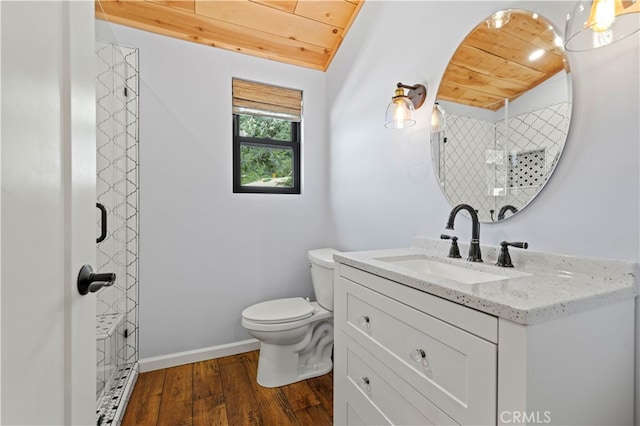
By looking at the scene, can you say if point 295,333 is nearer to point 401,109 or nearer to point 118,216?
point 118,216

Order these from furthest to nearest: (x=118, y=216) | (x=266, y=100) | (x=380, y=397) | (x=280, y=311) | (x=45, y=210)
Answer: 1. (x=266, y=100)
2. (x=280, y=311)
3. (x=118, y=216)
4. (x=380, y=397)
5. (x=45, y=210)

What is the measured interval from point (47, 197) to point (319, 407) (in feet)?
5.30

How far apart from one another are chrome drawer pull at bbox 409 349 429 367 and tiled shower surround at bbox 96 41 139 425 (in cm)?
153

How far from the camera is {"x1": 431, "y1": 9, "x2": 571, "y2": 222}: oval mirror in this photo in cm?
99

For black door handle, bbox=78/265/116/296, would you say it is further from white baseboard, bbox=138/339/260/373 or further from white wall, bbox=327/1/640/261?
white baseboard, bbox=138/339/260/373

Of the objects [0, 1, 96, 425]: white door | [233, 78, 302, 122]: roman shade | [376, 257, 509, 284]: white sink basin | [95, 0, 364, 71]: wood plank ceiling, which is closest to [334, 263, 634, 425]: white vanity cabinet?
[376, 257, 509, 284]: white sink basin

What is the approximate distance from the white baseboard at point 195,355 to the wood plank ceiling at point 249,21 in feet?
7.35

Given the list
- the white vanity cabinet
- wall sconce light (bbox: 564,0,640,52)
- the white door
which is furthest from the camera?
wall sconce light (bbox: 564,0,640,52)

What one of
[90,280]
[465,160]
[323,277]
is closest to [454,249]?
[465,160]

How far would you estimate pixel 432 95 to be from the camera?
143cm

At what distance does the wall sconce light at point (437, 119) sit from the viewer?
4.57 feet

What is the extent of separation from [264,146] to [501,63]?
5.57ft

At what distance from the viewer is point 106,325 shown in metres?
1.54

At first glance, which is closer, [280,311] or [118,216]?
[118,216]
